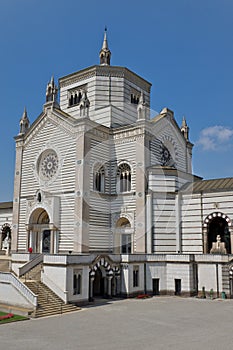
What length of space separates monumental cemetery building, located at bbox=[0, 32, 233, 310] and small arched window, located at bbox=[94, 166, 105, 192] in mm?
92

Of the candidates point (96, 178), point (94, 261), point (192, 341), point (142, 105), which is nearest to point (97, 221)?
point (96, 178)

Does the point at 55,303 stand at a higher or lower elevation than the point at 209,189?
lower

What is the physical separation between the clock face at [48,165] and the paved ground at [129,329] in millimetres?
15295

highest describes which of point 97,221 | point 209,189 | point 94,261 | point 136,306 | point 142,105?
point 142,105

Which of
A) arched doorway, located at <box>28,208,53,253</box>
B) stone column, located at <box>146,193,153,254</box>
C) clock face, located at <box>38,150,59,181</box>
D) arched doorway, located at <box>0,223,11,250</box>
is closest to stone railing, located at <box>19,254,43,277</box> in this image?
arched doorway, located at <box>28,208,53,253</box>

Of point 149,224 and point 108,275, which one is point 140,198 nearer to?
point 149,224

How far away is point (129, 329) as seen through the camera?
18.2 metres

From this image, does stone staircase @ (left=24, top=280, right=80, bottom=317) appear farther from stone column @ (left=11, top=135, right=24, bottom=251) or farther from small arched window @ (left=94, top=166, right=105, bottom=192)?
stone column @ (left=11, top=135, right=24, bottom=251)

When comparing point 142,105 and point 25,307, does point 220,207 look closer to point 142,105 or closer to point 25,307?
point 142,105

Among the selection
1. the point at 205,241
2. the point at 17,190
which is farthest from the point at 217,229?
the point at 17,190

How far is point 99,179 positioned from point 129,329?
61.3 ft

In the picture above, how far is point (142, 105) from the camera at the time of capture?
116ft

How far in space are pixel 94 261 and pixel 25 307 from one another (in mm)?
A: 6316

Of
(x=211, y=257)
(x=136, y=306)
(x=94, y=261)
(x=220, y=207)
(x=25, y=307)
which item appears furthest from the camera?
(x=220, y=207)
